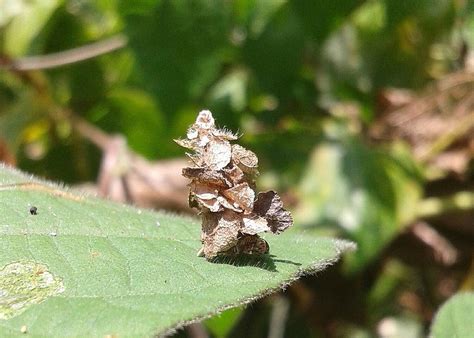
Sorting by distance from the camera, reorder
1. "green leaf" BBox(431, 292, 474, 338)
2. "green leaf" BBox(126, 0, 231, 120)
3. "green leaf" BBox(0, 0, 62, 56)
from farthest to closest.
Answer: "green leaf" BBox(0, 0, 62, 56) < "green leaf" BBox(126, 0, 231, 120) < "green leaf" BBox(431, 292, 474, 338)

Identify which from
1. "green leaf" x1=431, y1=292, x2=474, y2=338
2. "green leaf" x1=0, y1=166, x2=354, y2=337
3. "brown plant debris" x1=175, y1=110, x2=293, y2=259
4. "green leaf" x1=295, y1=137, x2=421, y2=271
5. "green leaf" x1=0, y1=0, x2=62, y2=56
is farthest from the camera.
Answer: "green leaf" x1=0, y1=0, x2=62, y2=56

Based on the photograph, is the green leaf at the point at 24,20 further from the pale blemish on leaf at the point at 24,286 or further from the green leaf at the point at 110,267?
the pale blemish on leaf at the point at 24,286

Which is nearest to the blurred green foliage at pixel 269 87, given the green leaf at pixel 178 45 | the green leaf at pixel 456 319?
the green leaf at pixel 178 45

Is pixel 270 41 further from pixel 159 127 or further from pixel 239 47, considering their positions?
pixel 159 127

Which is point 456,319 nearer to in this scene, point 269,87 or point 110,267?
point 110,267

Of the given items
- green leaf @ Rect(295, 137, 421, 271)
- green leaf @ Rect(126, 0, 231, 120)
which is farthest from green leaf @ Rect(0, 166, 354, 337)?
green leaf @ Rect(295, 137, 421, 271)

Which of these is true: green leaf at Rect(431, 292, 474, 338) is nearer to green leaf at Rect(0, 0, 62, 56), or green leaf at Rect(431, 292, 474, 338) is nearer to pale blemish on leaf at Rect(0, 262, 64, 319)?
pale blemish on leaf at Rect(0, 262, 64, 319)
